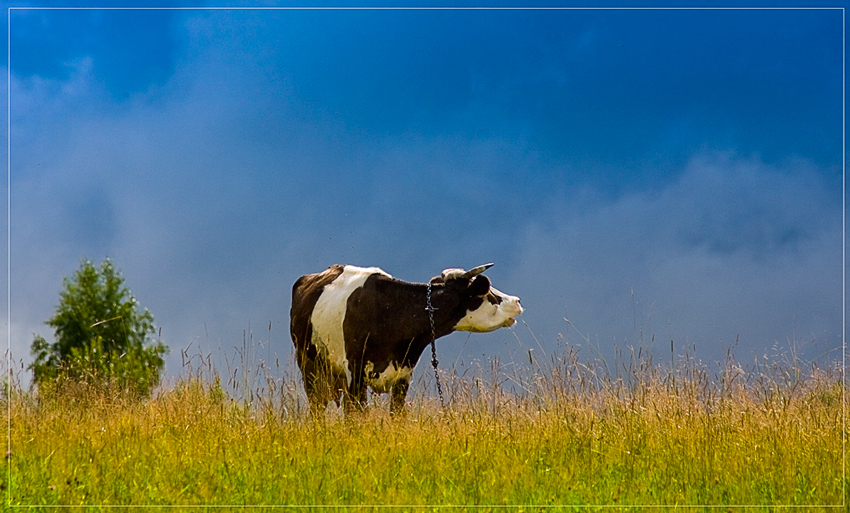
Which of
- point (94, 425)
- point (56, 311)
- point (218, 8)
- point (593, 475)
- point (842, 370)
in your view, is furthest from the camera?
point (56, 311)

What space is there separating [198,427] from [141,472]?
1.54 m

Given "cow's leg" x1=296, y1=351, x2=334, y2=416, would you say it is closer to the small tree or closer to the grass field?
the grass field

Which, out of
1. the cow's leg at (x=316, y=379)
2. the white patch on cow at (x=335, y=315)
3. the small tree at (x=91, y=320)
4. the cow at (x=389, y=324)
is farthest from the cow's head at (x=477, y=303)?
the small tree at (x=91, y=320)

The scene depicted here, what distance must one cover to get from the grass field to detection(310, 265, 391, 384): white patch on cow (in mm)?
930

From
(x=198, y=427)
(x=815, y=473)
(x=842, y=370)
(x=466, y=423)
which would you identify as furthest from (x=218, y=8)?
(x=842, y=370)

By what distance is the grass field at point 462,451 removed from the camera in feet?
17.4

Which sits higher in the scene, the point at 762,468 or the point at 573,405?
the point at 573,405

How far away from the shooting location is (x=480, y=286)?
359 inches

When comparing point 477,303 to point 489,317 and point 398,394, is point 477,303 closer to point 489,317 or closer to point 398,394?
point 489,317

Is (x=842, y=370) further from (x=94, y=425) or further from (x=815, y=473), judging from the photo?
(x=94, y=425)

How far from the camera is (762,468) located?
5.98m

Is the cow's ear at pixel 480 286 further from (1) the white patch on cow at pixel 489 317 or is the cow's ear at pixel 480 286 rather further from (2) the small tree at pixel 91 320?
(2) the small tree at pixel 91 320

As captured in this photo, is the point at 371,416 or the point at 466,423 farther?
the point at 371,416

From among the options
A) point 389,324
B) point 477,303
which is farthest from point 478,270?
point 389,324
